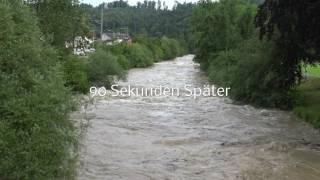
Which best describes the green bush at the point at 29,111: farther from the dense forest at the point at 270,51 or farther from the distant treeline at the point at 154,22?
the distant treeline at the point at 154,22

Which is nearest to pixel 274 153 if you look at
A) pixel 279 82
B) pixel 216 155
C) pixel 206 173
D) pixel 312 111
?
pixel 216 155

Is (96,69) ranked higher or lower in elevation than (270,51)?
lower

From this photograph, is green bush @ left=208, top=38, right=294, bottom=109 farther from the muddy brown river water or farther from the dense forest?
the muddy brown river water

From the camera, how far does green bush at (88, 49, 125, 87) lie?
45.7 m

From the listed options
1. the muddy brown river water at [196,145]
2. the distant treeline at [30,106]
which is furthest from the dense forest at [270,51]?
the distant treeline at [30,106]

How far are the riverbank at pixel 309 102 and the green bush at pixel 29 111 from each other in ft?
50.3

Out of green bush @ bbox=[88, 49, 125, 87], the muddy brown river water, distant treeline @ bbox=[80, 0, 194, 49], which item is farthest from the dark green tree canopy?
distant treeline @ bbox=[80, 0, 194, 49]

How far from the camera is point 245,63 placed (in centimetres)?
3384

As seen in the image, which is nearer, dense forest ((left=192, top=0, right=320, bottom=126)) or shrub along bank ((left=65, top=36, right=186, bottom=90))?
dense forest ((left=192, top=0, right=320, bottom=126))

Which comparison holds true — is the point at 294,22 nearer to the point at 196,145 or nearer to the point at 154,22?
the point at 196,145

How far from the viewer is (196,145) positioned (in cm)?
1984

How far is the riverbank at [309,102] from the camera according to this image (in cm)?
2591

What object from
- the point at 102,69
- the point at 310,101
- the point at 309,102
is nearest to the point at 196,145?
the point at 309,102

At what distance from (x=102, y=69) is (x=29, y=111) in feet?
119
